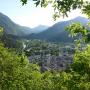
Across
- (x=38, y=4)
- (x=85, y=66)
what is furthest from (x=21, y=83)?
(x=38, y=4)

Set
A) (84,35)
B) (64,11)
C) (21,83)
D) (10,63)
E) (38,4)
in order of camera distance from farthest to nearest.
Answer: (21,83), (10,63), (84,35), (64,11), (38,4)

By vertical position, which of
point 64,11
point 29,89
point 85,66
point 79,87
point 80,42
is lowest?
point 29,89

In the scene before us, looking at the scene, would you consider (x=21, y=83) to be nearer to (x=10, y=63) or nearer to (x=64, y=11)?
(x=10, y=63)

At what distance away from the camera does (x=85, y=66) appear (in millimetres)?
27312

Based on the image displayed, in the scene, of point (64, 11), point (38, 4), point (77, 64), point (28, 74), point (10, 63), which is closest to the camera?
point (38, 4)

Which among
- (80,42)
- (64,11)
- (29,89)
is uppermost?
(64,11)

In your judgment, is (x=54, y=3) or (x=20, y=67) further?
(x=20, y=67)

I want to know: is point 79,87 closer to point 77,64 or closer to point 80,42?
point 77,64

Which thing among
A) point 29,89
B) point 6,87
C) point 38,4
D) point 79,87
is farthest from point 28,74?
point 38,4

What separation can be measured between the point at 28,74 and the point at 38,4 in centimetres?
3688

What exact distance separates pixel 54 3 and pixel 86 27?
279 cm

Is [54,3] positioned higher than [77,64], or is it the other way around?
[54,3]

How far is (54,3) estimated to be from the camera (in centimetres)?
1480

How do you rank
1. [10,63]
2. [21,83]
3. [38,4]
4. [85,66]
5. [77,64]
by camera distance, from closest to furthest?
[38,4], [85,66], [77,64], [10,63], [21,83]
